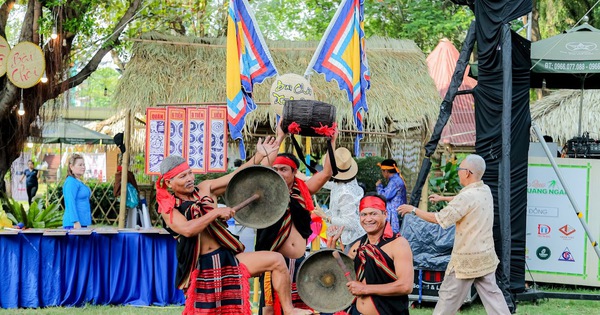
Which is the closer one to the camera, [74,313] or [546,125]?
[74,313]

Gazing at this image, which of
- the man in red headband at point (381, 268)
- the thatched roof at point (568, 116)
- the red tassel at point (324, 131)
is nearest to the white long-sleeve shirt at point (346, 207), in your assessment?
the red tassel at point (324, 131)

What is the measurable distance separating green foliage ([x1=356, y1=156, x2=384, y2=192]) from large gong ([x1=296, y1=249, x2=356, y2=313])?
485 inches

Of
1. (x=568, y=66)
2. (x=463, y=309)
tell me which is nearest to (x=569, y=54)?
(x=568, y=66)

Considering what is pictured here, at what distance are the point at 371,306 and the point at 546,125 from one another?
14190mm

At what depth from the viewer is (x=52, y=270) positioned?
9602 millimetres

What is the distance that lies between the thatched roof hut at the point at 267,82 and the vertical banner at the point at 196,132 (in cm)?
426

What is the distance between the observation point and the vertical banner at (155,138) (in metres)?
10.8

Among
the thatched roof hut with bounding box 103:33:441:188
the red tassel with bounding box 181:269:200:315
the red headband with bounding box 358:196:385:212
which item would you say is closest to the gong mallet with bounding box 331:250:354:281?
the red headband with bounding box 358:196:385:212

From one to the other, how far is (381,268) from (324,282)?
2.49 feet

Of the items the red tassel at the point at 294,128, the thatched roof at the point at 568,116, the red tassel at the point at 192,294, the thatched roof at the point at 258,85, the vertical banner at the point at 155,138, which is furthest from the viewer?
the thatched roof at the point at 568,116

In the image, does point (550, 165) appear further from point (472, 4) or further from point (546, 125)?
point (546, 125)

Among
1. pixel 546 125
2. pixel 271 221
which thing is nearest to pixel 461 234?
pixel 271 221

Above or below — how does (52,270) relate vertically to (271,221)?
below

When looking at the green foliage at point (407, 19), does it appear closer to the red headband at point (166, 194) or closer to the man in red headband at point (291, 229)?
the man in red headband at point (291, 229)
